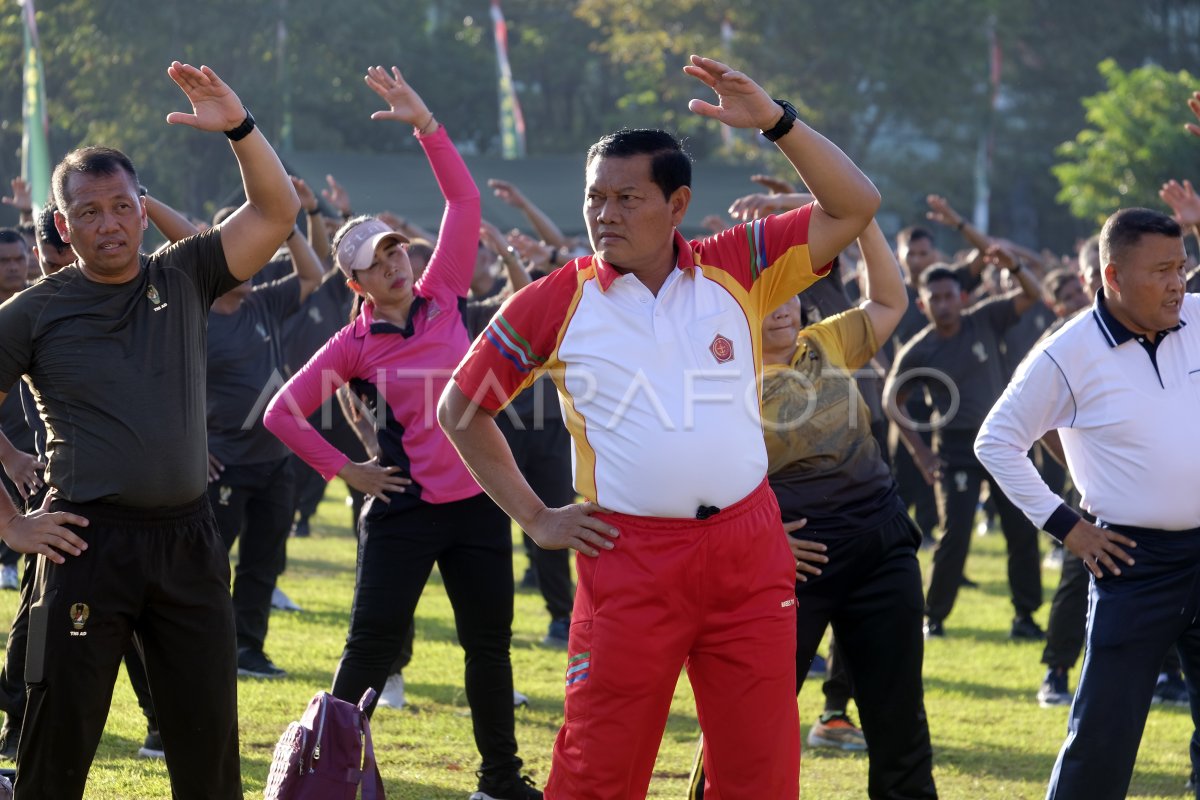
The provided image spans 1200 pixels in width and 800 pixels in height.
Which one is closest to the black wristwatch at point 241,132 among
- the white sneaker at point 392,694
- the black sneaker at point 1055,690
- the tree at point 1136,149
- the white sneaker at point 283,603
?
the white sneaker at point 392,694

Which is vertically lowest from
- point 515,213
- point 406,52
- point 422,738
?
point 422,738

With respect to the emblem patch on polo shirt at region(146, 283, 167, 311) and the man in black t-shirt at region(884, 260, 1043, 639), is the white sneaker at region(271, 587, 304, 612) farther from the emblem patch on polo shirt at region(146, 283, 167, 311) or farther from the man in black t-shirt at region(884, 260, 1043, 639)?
the emblem patch on polo shirt at region(146, 283, 167, 311)

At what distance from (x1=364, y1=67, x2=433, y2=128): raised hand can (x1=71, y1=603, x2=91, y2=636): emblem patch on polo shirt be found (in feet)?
8.33

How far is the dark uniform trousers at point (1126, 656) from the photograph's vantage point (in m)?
5.59

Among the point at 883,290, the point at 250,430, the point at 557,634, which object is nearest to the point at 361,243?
the point at 883,290

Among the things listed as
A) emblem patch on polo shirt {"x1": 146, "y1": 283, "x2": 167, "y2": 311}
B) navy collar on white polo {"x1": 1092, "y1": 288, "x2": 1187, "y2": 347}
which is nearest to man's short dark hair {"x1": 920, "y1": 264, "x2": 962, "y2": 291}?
navy collar on white polo {"x1": 1092, "y1": 288, "x2": 1187, "y2": 347}

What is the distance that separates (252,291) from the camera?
10.1 metres

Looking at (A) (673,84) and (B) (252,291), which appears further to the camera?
(A) (673,84)

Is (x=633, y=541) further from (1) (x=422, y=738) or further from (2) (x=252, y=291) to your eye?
(2) (x=252, y=291)

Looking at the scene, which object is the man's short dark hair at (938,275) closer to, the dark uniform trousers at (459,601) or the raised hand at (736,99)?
the dark uniform trousers at (459,601)

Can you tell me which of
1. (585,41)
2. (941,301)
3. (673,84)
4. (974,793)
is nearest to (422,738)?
(974,793)

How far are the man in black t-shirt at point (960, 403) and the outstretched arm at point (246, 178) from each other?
6.93 meters

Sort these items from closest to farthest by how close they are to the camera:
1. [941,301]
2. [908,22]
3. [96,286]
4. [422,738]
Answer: [96,286]
[422,738]
[941,301]
[908,22]

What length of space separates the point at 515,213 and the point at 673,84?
58.9ft
